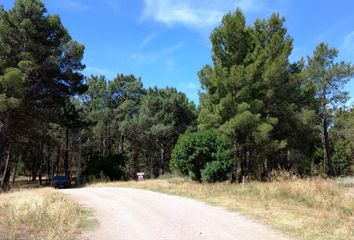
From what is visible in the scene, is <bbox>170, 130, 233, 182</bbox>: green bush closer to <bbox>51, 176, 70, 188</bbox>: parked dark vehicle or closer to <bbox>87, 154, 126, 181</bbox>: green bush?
<bbox>51, 176, 70, 188</bbox>: parked dark vehicle

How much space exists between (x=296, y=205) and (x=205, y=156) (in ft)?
36.1

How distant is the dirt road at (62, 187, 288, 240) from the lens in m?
8.57

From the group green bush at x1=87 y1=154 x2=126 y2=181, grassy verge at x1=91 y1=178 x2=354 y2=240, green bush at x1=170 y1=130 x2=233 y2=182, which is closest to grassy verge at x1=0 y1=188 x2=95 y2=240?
grassy verge at x1=91 y1=178 x2=354 y2=240

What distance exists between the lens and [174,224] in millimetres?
9992

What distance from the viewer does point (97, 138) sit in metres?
62.4

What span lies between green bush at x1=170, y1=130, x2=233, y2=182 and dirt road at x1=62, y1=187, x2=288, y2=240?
357 inches

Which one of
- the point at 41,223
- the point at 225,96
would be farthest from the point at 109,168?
the point at 41,223

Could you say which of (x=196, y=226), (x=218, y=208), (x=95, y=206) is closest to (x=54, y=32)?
(x=95, y=206)

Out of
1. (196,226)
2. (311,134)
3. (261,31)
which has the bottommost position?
(196,226)

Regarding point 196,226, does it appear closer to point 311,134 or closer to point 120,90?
point 311,134

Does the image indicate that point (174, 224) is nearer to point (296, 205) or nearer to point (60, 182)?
point (296, 205)

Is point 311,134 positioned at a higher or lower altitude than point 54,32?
lower

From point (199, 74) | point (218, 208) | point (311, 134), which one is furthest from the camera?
point (311, 134)

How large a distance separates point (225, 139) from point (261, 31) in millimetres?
11615
